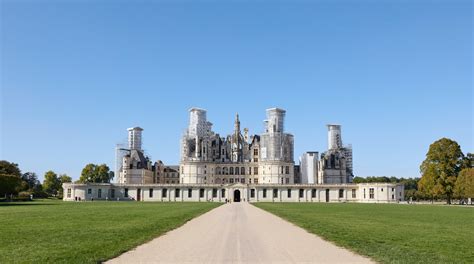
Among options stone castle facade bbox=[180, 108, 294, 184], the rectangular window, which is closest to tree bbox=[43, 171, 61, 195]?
stone castle facade bbox=[180, 108, 294, 184]

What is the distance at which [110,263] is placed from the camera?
14.6 meters

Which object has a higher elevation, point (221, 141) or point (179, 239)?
point (221, 141)

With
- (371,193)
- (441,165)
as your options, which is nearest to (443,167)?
(441,165)

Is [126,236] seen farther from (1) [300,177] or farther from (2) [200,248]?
(1) [300,177]

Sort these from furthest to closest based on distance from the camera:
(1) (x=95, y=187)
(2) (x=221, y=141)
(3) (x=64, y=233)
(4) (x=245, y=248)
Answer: (2) (x=221, y=141) < (1) (x=95, y=187) < (3) (x=64, y=233) < (4) (x=245, y=248)

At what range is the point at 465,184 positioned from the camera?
73250 mm

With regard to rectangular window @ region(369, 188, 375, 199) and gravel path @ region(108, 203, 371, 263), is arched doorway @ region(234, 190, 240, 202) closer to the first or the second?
rectangular window @ region(369, 188, 375, 199)

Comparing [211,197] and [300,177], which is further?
[300,177]

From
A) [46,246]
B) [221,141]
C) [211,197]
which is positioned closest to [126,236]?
[46,246]

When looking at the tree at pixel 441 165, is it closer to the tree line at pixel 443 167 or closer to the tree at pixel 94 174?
the tree line at pixel 443 167

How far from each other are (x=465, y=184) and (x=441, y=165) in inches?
339

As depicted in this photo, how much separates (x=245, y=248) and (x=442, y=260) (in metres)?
6.58

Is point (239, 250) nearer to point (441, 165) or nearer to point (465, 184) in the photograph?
point (465, 184)

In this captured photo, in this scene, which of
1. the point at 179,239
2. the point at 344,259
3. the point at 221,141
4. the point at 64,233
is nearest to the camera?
the point at 344,259
